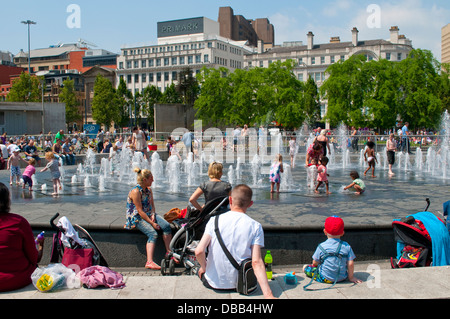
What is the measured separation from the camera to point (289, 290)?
4.86 m

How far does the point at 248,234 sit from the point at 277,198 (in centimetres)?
660

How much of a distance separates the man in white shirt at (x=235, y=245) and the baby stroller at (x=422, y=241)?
254 cm

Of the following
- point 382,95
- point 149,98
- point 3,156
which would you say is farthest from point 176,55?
point 3,156

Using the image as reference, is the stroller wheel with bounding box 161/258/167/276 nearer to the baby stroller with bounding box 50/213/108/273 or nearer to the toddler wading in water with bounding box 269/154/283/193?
the baby stroller with bounding box 50/213/108/273

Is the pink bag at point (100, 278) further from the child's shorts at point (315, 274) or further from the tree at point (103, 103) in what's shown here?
the tree at point (103, 103)

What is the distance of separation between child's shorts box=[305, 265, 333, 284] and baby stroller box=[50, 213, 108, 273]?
9.08 ft

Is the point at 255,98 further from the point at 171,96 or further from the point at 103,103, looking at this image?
the point at 171,96

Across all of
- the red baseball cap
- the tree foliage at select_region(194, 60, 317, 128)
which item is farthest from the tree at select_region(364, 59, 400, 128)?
the red baseball cap

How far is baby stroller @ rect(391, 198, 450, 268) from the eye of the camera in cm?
→ 574

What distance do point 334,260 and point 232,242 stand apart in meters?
1.37

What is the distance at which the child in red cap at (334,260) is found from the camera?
509cm
